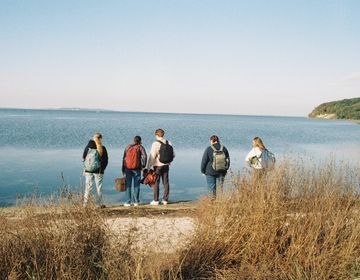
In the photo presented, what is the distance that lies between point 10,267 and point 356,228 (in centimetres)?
501

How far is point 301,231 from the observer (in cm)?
672

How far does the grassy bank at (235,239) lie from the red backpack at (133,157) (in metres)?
4.29

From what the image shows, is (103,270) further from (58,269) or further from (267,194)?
(267,194)

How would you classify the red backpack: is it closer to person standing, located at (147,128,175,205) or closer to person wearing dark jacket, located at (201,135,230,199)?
person standing, located at (147,128,175,205)

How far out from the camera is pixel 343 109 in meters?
172

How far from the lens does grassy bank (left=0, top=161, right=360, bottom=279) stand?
18.2 ft

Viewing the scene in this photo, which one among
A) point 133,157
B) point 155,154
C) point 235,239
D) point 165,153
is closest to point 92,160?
point 133,157

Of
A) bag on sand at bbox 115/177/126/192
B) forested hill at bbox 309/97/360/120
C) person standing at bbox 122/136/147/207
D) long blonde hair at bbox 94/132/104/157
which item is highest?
forested hill at bbox 309/97/360/120

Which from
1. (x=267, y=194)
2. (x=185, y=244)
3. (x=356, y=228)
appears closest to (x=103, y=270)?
(x=185, y=244)

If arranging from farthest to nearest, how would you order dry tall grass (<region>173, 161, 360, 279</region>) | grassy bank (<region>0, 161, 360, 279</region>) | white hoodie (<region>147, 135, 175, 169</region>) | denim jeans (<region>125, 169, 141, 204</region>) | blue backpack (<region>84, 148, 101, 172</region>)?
1. white hoodie (<region>147, 135, 175, 169</region>)
2. denim jeans (<region>125, 169, 141, 204</region>)
3. blue backpack (<region>84, 148, 101, 172</region>)
4. dry tall grass (<region>173, 161, 360, 279</region>)
5. grassy bank (<region>0, 161, 360, 279</region>)

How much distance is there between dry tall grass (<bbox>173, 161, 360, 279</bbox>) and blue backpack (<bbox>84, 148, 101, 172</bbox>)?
4408mm

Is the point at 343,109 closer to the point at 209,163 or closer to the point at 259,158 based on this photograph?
the point at 209,163

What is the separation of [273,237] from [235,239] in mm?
581

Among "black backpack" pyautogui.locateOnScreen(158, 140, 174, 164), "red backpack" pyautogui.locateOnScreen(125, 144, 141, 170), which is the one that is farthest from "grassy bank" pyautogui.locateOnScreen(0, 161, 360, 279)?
"black backpack" pyautogui.locateOnScreen(158, 140, 174, 164)
